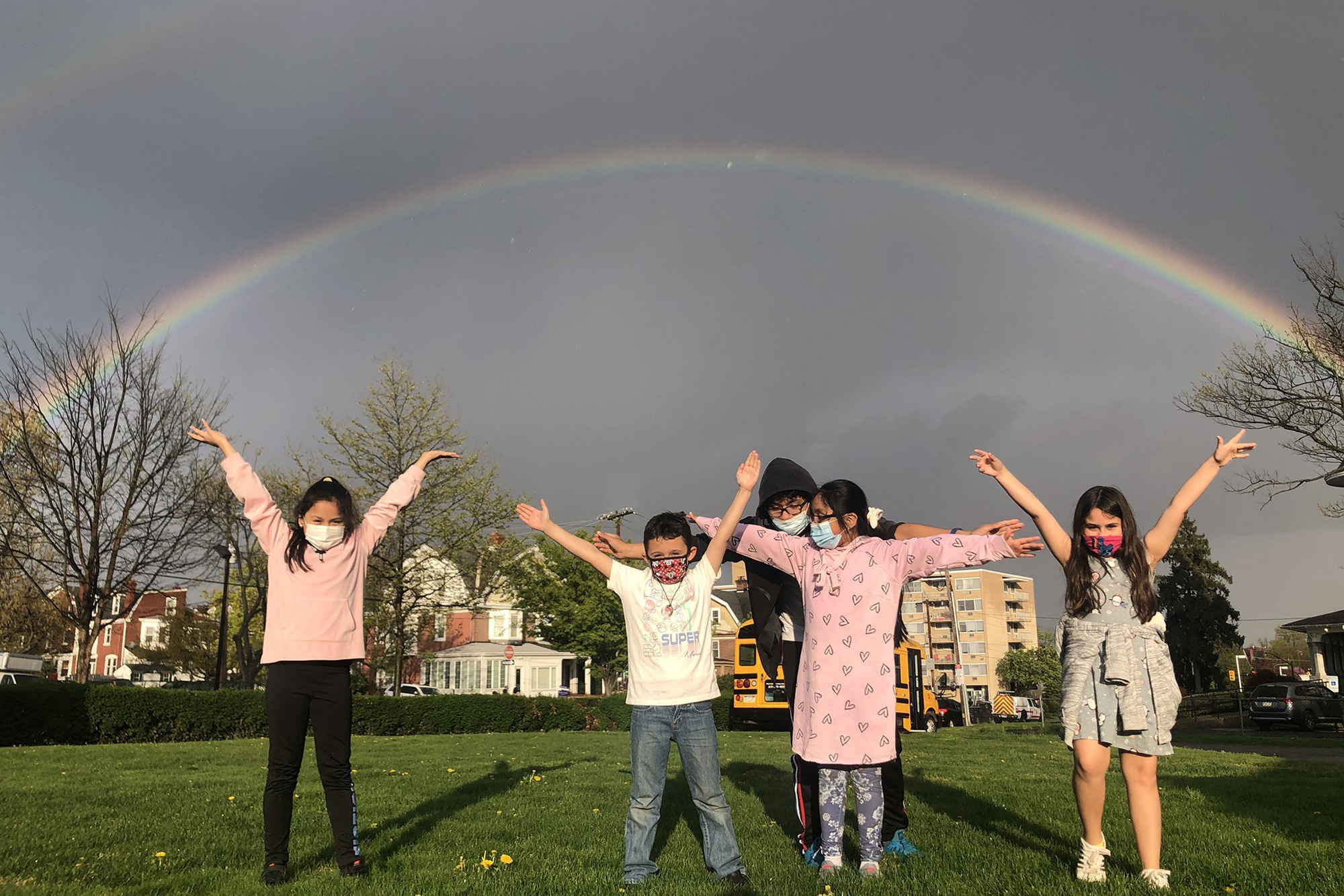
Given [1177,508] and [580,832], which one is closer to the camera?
[1177,508]

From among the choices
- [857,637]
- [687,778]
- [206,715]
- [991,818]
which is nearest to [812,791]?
[687,778]

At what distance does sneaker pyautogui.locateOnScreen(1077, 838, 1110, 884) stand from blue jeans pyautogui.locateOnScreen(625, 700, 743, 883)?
171 cm

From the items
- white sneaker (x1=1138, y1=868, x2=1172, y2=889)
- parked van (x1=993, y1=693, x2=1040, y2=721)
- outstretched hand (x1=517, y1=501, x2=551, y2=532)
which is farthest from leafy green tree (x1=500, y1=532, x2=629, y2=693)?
white sneaker (x1=1138, y1=868, x2=1172, y2=889)

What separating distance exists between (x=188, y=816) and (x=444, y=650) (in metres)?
59.5

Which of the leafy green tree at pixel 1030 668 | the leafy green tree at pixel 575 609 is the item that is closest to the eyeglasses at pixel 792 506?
the leafy green tree at pixel 575 609

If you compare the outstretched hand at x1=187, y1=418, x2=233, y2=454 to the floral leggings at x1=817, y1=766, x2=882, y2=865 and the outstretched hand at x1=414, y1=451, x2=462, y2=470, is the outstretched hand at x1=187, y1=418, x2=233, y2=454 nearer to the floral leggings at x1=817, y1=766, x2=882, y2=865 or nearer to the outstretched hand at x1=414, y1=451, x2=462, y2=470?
the outstretched hand at x1=414, y1=451, x2=462, y2=470

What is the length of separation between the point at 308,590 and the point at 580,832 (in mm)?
2637

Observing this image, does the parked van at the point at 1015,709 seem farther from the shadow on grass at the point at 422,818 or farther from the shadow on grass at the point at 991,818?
the shadow on grass at the point at 422,818

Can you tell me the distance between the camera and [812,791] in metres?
5.30

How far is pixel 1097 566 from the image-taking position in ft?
14.8

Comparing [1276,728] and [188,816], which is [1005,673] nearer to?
[1276,728]

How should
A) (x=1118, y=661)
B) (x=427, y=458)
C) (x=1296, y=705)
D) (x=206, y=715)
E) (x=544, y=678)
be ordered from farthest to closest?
(x=544, y=678) → (x=1296, y=705) → (x=206, y=715) → (x=427, y=458) → (x=1118, y=661)

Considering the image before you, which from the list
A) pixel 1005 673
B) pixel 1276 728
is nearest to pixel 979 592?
pixel 1005 673

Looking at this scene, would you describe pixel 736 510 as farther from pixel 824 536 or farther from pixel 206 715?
pixel 206 715
